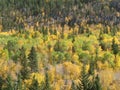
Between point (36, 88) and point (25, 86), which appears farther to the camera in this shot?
point (25, 86)

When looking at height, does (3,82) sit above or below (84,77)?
below

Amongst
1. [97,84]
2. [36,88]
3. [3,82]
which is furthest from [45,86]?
[97,84]

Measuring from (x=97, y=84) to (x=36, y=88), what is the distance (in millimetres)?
42262

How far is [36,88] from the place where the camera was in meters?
163

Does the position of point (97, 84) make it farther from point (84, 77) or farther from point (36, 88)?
point (36, 88)

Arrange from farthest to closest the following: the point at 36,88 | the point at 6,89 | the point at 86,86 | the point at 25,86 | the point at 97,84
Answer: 1. the point at 25,86
2. the point at 6,89
3. the point at 36,88
4. the point at 97,84
5. the point at 86,86

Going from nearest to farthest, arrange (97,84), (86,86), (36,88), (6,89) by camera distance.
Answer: (86,86) < (97,84) < (36,88) < (6,89)

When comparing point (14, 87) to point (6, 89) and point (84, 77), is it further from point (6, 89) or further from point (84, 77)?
point (84, 77)

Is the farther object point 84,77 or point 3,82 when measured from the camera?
point 3,82

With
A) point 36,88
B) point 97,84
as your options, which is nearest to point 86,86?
point 97,84

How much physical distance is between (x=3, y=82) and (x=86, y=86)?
281 feet

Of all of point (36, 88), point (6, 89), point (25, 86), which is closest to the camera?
point (36, 88)

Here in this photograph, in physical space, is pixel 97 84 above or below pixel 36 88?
above

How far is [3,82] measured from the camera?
194 metres
